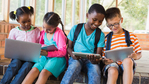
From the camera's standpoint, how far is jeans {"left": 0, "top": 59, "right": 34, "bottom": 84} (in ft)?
5.58

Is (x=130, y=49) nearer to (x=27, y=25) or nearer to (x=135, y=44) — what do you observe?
(x=135, y=44)

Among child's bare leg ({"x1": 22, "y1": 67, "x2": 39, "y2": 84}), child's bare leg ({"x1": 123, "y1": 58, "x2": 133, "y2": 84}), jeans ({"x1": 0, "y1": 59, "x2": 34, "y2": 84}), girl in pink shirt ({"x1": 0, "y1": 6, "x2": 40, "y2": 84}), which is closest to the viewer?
child's bare leg ({"x1": 123, "y1": 58, "x2": 133, "y2": 84})

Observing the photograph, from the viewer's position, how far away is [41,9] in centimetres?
350

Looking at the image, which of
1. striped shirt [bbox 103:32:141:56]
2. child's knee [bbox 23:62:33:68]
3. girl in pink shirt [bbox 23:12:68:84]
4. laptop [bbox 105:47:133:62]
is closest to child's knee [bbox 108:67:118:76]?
laptop [bbox 105:47:133:62]

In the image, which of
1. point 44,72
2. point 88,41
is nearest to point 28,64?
point 44,72

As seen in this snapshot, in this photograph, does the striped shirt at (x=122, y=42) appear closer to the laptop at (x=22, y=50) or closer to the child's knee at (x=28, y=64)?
the laptop at (x=22, y=50)

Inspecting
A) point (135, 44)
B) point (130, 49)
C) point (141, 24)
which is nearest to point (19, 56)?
point (130, 49)

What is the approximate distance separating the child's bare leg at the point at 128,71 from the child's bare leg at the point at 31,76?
37.4 inches

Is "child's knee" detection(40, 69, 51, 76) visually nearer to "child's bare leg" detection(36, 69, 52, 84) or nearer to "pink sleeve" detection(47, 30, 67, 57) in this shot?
"child's bare leg" detection(36, 69, 52, 84)

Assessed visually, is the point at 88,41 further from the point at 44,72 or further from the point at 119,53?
the point at 44,72

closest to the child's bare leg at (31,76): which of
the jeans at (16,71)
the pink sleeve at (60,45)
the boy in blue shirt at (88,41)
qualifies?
the jeans at (16,71)

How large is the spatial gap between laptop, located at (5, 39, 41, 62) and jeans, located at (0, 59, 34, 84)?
74mm

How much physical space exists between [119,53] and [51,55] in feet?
2.62

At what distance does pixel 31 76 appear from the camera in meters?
1.63
